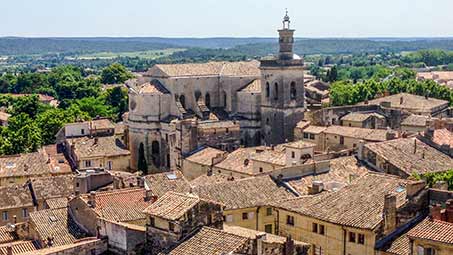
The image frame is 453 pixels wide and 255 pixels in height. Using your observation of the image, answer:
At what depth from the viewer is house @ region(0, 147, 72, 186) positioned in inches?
3073

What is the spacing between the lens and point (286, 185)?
5622 cm

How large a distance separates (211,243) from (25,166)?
5039cm

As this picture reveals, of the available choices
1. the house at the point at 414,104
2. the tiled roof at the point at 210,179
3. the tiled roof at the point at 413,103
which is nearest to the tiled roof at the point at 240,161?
the tiled roof at the point at 210,179

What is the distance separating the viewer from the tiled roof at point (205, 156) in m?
74.2

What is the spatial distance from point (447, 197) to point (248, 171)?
29.2 metres

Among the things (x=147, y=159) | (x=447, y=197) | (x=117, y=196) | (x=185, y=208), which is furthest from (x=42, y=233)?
(x=147, y=159)

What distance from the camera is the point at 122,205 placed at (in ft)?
152

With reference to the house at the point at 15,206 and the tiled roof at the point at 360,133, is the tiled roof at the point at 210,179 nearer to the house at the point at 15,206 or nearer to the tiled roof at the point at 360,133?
the house at the point at 15,206

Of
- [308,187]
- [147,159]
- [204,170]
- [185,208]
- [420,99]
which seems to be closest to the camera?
[185,208]

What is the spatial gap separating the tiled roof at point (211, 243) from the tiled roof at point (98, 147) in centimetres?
4865

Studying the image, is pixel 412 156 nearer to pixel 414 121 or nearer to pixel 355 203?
pixel 355 203

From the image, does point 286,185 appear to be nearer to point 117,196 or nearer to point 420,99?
point 117,196

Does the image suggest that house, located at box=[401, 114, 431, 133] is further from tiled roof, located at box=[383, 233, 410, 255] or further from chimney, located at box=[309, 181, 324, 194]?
tiled roof, located at box=[383, 233, 410, 255]

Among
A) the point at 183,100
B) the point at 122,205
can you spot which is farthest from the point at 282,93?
the point at 122,205
